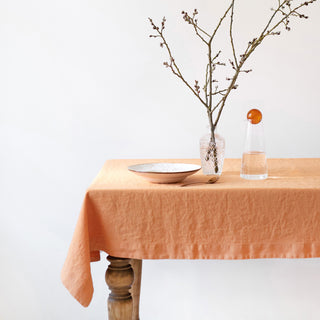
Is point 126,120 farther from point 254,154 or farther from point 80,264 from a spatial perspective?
point 80,264

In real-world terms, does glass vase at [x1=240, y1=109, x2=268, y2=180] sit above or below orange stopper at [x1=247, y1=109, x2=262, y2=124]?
below

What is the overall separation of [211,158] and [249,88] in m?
0.66

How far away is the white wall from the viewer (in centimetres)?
221

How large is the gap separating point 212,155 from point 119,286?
1.48 feet

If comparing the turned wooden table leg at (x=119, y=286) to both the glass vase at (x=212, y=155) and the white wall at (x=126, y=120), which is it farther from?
the white wall at (x=126, y=120)

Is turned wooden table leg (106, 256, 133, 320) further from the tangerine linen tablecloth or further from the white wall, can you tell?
the white wall

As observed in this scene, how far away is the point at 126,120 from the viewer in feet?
7.43

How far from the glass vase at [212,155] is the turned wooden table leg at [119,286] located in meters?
0.36

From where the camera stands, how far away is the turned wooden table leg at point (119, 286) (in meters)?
1.50

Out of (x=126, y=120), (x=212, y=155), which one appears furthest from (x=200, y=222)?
(x=126, y=120)

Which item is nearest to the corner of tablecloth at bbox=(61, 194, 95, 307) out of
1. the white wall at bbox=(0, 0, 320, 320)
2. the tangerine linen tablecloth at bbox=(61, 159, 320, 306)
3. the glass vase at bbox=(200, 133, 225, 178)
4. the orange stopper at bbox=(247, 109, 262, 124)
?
the tangerine linen tablecloth at bbox=(61, 159, 320, 306)

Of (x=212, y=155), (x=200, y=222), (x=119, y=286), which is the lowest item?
(x=119, y=286)

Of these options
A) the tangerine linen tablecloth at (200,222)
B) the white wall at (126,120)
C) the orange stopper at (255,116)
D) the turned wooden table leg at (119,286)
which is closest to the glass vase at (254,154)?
the orange stopper at (255,116)

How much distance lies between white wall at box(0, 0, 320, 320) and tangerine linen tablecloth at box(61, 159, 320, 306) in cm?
81
